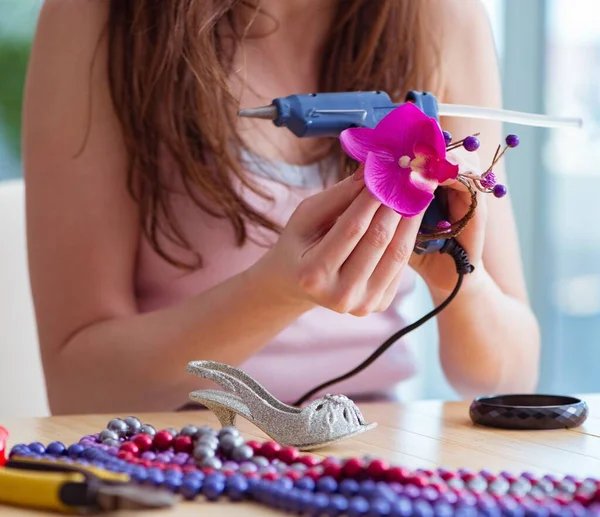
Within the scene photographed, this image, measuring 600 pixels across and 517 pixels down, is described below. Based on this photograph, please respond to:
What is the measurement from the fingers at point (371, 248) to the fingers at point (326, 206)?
2 cm

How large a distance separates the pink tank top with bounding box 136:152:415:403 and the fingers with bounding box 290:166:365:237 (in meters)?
0.34

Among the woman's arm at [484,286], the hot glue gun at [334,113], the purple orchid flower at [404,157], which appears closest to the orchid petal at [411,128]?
the purple orchid flower at [404,157]

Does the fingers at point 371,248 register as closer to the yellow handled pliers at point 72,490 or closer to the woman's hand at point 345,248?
the woman's hand at point 345,248

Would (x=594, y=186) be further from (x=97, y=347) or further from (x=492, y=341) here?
(x=97, y=347)

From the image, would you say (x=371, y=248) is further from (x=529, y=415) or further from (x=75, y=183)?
(x=75, y=183)

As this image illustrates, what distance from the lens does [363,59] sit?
3.37 feet

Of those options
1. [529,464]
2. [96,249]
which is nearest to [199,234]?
[96,249]

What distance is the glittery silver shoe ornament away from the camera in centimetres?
57

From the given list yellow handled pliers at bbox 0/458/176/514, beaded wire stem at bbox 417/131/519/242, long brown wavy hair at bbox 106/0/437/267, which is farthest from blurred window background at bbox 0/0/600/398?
yellow handled pliers at bbox 0/458/176/514

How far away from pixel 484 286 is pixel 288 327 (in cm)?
22

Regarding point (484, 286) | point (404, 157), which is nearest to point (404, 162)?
point (404, 157)

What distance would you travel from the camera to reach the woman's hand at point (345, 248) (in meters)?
0.60

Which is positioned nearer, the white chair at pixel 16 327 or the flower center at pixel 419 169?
the flower center at pixel 419 169

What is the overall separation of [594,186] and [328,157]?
1044mm
